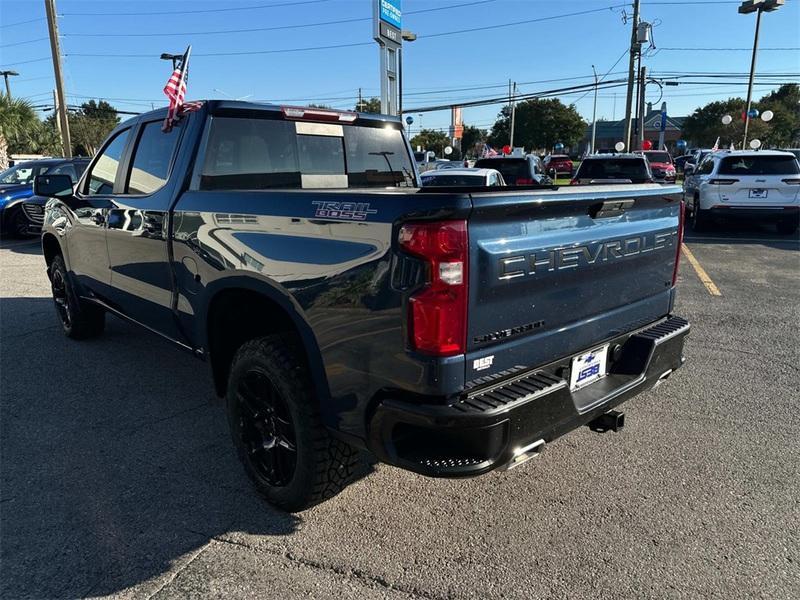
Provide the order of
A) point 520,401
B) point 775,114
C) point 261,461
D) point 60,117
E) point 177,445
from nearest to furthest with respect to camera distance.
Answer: point 520,401
point 261,461
point 177,445
point 60,117
point 775,114

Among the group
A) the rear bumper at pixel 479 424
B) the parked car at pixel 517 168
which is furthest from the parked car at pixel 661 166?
the rear bumper at pixel 479 424

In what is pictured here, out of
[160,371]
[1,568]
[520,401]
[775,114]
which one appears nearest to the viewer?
[520,401]

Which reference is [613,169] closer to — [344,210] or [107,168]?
[107,168]

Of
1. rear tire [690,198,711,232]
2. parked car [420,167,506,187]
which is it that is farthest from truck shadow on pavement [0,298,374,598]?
rear tire [690,198,711,232]

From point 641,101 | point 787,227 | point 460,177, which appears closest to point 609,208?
point 460,177

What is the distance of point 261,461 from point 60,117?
25148mm

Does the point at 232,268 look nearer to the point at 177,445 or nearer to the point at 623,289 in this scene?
the point at 177,445

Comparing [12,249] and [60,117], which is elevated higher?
[60,117]

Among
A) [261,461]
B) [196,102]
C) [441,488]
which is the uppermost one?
[196,102]

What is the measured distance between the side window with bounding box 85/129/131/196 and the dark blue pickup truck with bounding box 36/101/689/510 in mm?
486

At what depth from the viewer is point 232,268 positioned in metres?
2.92

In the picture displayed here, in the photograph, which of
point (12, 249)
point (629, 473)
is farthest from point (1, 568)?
point (12, 249)

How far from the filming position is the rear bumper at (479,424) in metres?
2.12

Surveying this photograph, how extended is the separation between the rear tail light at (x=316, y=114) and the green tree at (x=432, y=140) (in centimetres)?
6770
